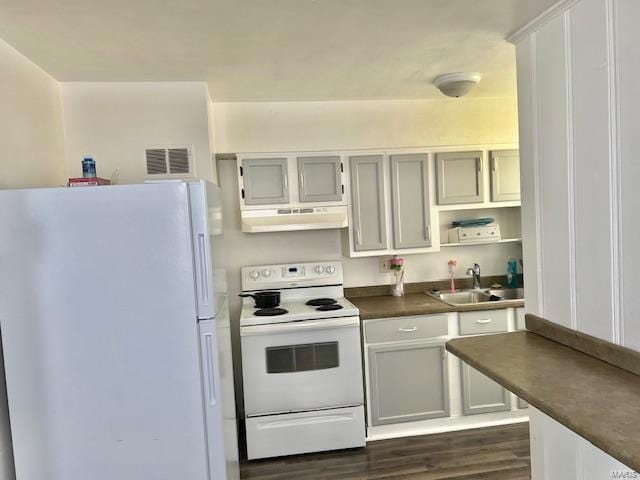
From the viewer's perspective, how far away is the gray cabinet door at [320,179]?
319cm

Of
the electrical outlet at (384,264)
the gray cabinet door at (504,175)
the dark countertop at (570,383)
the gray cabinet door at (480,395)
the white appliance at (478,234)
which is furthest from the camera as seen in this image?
the electrical outlet at (384,264)

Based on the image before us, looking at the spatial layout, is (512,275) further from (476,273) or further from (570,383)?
(570,383)

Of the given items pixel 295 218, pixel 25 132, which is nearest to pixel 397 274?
pixel 295 218

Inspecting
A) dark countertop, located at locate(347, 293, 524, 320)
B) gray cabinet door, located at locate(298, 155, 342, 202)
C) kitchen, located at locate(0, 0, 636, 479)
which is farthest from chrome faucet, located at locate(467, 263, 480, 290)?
gray cabinet door, located at locate(298, 155, 342, 202)

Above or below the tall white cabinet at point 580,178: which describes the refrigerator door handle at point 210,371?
below

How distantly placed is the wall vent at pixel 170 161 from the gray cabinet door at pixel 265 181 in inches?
18.4

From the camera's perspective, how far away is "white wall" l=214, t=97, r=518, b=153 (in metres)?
3.30

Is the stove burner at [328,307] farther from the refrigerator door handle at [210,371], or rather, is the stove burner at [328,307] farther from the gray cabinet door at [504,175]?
the gray cabinet door at [504,175]

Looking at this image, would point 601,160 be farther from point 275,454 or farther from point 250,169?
point 275,454

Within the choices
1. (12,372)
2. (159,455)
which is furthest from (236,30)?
(159,455)

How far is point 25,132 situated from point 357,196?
2050 millimetres

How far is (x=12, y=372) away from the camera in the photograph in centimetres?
167

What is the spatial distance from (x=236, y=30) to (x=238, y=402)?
2.57 metres

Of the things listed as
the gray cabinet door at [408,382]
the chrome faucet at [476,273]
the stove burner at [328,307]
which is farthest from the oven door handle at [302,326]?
the chrome faucet at [476,273]
